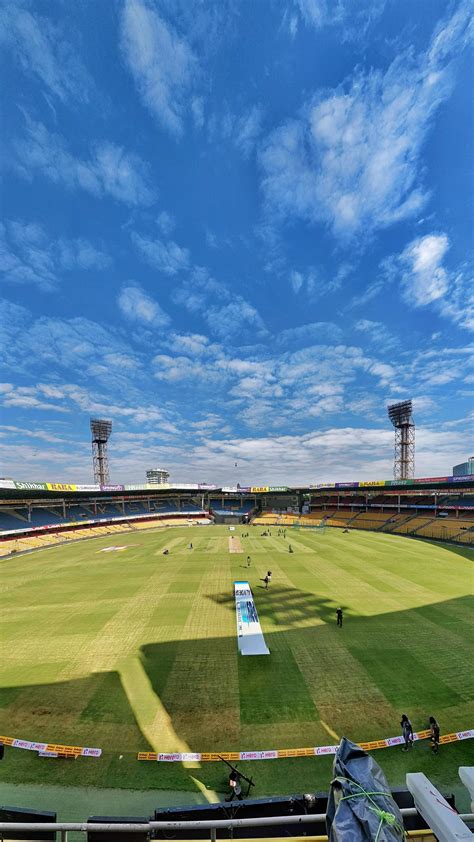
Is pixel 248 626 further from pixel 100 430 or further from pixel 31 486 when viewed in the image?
pixel 100 430

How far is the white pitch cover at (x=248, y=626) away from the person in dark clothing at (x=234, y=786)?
6890mm

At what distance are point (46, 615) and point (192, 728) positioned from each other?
46.7 ft

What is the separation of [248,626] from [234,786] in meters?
10.0

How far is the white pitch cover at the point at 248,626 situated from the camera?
1596 centimetres

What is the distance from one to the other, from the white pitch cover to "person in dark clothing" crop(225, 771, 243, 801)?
6890 millimetres

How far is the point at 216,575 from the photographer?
2864 centimetres

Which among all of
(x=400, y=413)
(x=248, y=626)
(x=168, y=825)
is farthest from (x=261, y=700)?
(x=400, y=413)

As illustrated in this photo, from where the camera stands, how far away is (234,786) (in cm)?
848

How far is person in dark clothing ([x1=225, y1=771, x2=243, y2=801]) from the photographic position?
836 centimetres

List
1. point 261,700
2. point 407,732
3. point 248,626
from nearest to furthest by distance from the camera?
point 407,732 < point 261,700 < point 248,626

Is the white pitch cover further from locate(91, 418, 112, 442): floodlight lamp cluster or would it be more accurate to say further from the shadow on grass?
locate(91, 418, 112, 442): floodlight lamp cluster

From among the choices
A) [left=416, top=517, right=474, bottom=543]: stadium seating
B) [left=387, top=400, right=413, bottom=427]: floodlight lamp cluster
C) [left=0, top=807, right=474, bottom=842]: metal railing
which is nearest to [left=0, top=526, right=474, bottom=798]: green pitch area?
[left=0, top=807, right=474, bottom=842]: metal railing

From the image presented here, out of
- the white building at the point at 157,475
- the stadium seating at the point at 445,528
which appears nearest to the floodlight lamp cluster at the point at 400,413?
the stadium seating at the point at 445,528

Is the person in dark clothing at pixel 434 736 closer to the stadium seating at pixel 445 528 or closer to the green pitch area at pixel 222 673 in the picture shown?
the green pitch area at pixel 222 673
